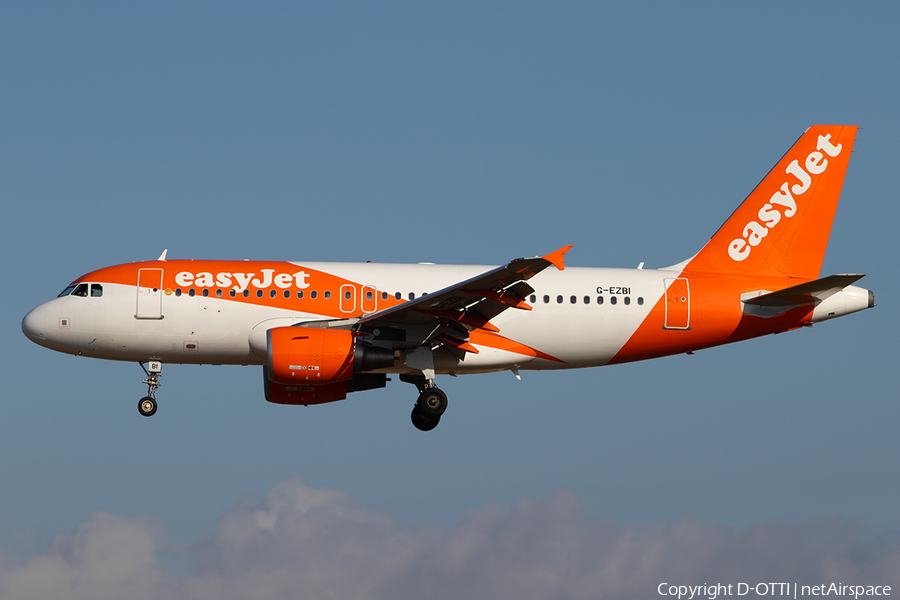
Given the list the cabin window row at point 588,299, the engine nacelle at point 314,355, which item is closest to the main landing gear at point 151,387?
the engine nacelle at point 314,355

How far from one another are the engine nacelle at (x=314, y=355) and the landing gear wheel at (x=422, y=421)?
9.78 ft

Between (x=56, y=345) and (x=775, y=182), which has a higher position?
(x=775, y=182)

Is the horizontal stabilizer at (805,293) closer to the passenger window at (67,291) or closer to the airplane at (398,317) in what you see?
the airplane at (398,317)

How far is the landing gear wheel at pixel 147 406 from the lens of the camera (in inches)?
1212

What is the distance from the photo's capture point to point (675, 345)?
31562 millimetres

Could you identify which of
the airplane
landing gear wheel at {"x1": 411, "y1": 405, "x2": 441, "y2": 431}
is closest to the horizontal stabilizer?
the airplane

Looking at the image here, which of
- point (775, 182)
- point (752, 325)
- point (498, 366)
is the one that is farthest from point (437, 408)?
point (775, 182)

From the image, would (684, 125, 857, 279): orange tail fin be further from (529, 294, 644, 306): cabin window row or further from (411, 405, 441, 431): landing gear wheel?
(411, 405, 441, 431): landing gear wheel

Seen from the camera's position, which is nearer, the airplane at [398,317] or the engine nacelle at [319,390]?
the airplane at [398,317]

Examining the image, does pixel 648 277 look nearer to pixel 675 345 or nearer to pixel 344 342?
pixel 675 345

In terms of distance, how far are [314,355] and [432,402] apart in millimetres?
3828

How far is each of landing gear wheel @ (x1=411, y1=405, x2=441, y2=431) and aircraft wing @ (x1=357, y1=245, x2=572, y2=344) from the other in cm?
266

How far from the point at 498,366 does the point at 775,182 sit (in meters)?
10.4

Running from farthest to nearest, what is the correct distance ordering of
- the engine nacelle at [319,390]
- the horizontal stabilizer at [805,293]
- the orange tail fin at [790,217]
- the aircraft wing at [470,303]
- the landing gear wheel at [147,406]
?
1. the orange tail fin at [790,217]
2. the engine nacelle at [319,390]
3. the landing gear wheel at [147,406]
4. the horizontal stabilizer at [805,293]
5. the aircraft wing at [470,303]
